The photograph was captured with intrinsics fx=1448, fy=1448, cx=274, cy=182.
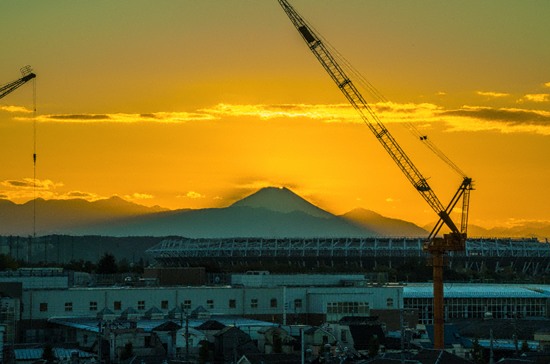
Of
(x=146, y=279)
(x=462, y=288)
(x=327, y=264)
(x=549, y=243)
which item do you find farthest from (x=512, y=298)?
(x=549, y=243)

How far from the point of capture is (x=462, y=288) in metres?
108

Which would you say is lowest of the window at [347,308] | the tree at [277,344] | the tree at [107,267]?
the tree at [277,344]

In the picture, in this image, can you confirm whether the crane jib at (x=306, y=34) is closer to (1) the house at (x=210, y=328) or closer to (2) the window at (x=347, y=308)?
(2) the window at (x=347, y=308)

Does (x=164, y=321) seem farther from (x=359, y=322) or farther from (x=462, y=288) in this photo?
(x=462, y=288)

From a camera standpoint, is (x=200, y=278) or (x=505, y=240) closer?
(x=200, y=278)

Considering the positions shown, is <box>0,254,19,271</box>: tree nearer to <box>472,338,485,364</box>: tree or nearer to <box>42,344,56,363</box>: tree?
<box>42,344,56,363</box>: tree

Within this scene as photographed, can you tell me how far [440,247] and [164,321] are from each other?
19463mm

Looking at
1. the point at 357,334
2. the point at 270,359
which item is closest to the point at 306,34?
the point at 357,334

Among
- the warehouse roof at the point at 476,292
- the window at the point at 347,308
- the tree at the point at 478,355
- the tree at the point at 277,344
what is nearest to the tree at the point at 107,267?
the warehouse roof at the point at 476,292

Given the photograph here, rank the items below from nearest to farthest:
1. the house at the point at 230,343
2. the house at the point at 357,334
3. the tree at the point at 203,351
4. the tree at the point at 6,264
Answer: the tree at the point at 203,351, the house at the point at 230,343, the house at the point at 357,334, the tree at the point at 6,264

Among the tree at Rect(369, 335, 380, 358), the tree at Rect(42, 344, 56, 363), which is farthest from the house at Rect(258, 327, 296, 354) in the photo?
the tree at Rect(42, 344, 56, 363)

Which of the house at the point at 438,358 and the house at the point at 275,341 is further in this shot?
the house at the point at 275,341

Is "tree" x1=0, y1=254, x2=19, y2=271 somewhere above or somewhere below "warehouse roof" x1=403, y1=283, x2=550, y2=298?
above

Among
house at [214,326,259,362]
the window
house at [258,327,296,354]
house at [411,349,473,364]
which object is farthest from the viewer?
the window
